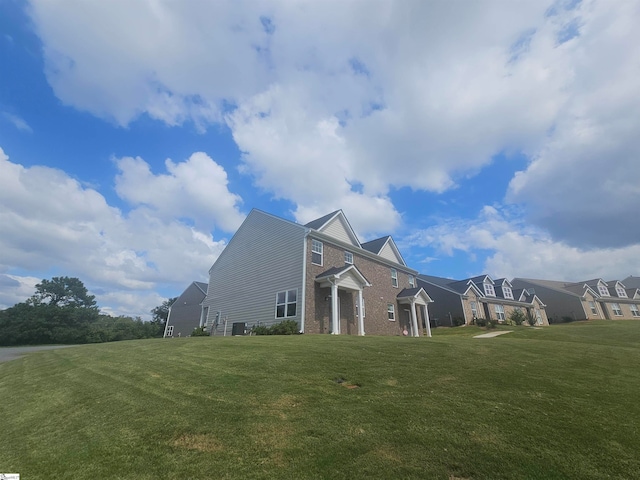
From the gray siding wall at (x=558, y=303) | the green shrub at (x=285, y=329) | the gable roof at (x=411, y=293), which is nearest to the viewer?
the green shrub at (x=285, y=329)

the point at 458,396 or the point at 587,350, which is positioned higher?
the point at 587,350

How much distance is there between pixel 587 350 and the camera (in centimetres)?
981

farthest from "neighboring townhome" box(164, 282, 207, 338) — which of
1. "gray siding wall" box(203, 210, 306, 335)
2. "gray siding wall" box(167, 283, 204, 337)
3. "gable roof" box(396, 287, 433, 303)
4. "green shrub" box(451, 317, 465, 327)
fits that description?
"green shrub" box(451, 317, 465, 327)

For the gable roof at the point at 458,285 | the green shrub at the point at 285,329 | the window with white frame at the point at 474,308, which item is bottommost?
the green shrub at the point at 285,329

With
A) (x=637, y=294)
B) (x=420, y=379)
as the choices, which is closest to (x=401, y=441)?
(x=420, y=379)

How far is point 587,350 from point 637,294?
2549 inches

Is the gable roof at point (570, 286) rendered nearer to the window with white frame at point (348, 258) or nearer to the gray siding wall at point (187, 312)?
the window with white frame at point (348, 258)

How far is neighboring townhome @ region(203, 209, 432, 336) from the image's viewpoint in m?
19.1

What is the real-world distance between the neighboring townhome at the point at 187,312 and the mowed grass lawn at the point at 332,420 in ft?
93.7

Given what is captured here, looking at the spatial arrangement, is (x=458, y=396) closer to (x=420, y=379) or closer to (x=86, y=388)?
(x=420, y=379)

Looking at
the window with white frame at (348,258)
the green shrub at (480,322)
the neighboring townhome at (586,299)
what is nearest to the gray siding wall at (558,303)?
the neighboring townhome at (586,299)

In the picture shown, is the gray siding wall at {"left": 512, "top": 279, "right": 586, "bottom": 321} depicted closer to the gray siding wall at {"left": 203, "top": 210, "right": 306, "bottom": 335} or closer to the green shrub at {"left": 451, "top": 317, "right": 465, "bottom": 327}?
the green shrub at {"left": 451, "top": 317, "right": 465, "bottom": 327}

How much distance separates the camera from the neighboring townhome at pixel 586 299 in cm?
4759

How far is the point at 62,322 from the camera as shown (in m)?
39.3
